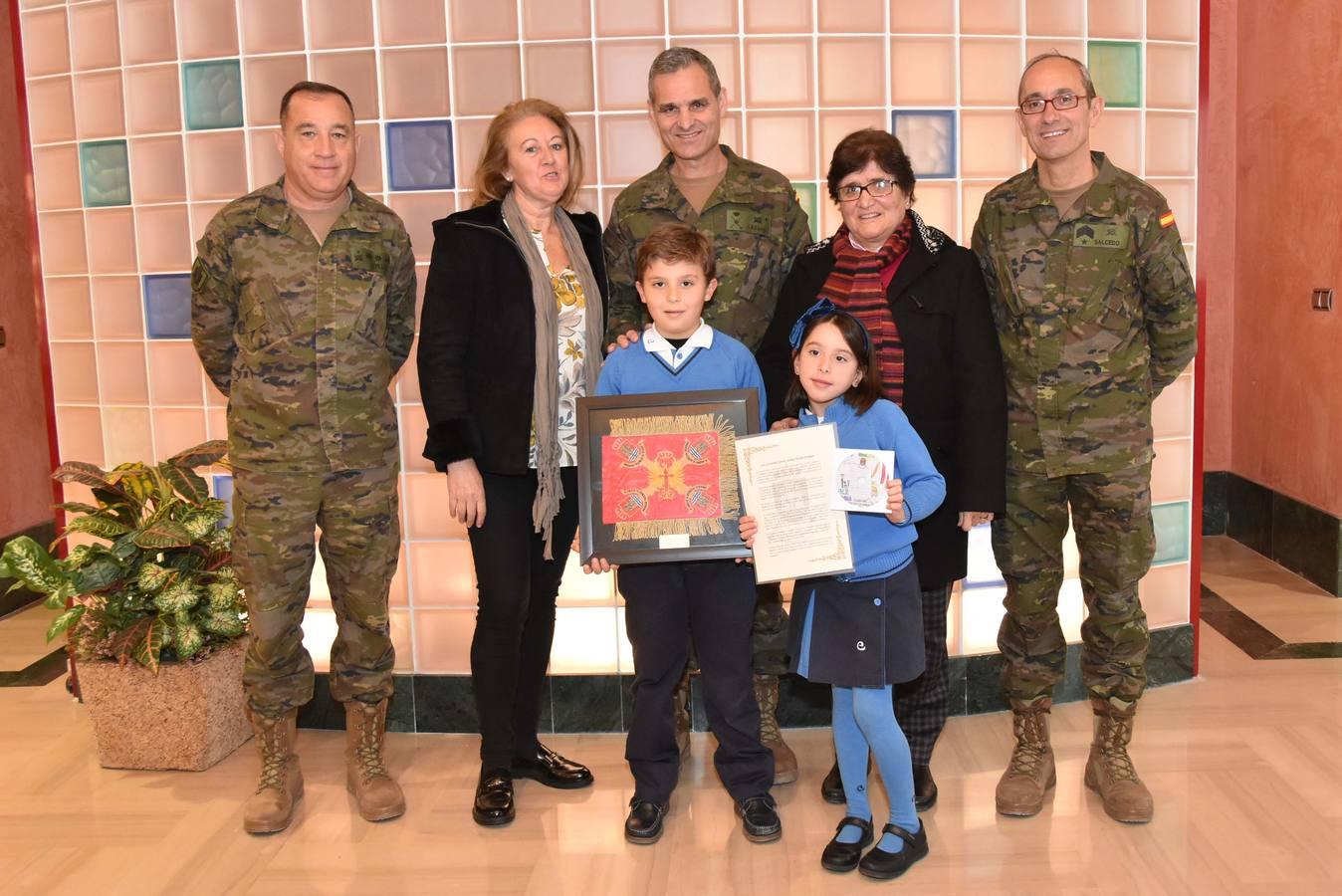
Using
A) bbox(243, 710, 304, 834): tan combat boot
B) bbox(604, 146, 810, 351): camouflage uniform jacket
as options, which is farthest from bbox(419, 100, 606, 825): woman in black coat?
bbox(243, 710, 304, 834): tan combat boot

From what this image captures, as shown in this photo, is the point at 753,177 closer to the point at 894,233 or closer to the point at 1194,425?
the point at 894,233

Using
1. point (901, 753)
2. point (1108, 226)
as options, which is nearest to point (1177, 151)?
point (1108, 226)

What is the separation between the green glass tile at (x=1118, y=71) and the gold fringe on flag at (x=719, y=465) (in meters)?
1.96

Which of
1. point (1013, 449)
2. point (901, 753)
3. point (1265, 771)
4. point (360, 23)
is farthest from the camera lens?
point (360, 23)

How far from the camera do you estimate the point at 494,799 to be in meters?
3.23

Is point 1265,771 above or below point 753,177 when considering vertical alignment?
below

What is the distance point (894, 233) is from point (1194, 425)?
1818mm

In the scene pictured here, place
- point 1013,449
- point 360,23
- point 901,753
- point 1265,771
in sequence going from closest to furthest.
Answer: point 901,753 → point 1013,449 → point 1265,771 → point 360,23

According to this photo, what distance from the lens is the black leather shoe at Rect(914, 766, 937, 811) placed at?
126 inches

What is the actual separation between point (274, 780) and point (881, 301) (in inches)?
83.8

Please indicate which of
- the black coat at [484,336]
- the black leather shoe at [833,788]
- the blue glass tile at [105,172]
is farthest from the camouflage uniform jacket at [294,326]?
the black leather shoe at [833,788]

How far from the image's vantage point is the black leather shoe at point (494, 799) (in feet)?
10.5

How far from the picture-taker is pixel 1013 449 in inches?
122

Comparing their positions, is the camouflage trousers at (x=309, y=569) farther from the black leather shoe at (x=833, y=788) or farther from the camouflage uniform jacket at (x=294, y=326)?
the black leather shoe at (x=833, y=788)
